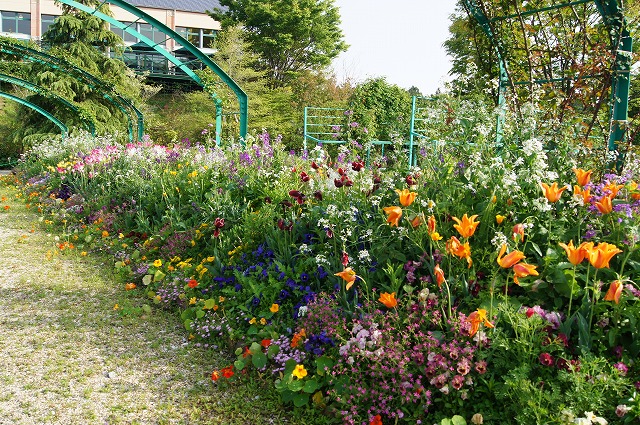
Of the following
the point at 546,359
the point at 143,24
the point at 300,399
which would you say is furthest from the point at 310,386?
the point at 143,24

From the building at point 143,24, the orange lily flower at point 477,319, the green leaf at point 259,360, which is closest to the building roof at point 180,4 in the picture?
the building at point 143,24

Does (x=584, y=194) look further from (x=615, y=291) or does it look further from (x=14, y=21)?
(x=14, y=21)

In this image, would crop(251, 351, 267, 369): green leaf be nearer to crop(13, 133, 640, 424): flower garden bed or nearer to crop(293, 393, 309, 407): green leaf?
crop(13, 133, 640, 424): flower garden bed

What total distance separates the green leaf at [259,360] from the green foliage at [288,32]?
25.5 metres

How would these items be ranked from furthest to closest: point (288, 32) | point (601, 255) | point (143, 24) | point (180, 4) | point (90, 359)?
point (180, 4), point (143, 24), point (288, 32), point (90, 359), point (601, 255)

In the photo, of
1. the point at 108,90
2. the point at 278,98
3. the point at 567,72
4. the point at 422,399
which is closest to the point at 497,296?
the point at 422,399

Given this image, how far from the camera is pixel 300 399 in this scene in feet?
8.17

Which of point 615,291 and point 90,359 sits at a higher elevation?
point 615,291

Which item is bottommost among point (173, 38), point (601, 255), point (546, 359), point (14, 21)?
point (546, 359)

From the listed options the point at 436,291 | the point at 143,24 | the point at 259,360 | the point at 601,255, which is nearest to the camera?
the point at 601,255

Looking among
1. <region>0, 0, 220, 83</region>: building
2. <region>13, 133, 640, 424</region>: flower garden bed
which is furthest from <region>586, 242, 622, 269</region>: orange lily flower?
<region>0, 0, 220, 83</region>: building

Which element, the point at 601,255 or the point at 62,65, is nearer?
the point at 601,255

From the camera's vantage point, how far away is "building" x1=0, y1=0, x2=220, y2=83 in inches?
1152

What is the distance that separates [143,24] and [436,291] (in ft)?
113
